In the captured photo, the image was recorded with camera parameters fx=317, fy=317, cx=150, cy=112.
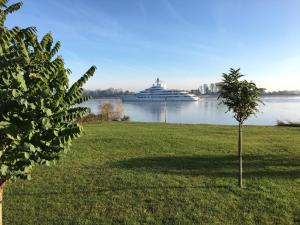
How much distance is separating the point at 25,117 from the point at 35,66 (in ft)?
1.85

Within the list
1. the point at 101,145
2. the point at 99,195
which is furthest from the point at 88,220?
the point at 101,145

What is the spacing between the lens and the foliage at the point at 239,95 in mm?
7879

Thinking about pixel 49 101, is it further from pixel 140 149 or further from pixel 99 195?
pixel 140 149

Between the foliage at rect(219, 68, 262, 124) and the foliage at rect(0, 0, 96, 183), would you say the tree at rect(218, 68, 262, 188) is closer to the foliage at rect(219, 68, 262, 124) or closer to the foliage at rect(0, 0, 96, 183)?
the foliage at rect(219, 68, 262, 124)

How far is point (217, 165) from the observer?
10461 millimetres

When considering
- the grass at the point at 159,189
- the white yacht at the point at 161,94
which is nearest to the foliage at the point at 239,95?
the grass at the point at 159,189

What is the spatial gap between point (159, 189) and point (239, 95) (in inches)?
121

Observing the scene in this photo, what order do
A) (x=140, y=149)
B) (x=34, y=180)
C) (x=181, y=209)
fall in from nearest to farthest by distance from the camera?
(x=181, y=209) → (x=34, y=180) → (x=140, y=149)

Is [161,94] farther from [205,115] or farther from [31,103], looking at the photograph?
[31,103]

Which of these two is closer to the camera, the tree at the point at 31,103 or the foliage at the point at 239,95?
the tree at the point at 31,103

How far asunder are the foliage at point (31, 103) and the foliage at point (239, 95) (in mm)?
5065

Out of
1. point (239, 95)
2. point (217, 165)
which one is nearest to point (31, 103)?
point (239, 95)

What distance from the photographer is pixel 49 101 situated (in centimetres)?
334

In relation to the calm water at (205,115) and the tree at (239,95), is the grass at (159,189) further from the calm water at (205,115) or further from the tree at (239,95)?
the calm water at (205,115)
